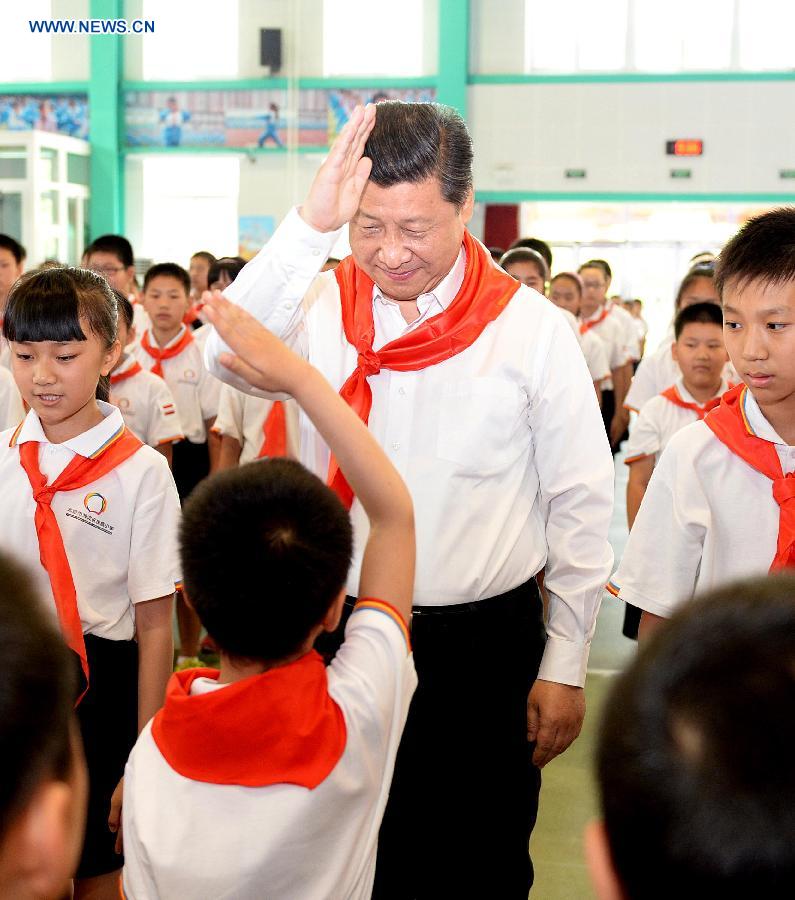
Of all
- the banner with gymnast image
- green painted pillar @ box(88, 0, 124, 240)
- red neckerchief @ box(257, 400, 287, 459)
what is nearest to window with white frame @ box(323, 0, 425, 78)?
the banner with gymnast image

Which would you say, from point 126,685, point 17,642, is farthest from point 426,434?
point 17,642

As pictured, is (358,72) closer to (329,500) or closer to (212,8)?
(212,8)

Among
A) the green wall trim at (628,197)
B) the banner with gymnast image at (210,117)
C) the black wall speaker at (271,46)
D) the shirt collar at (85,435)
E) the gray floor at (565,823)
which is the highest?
the black wall speaker at (271,46)

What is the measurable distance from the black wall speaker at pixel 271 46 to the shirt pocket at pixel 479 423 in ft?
44.0

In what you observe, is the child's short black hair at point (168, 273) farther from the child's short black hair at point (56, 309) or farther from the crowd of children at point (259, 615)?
the child's short black hair at point (56, 309)

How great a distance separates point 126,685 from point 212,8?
1398cm

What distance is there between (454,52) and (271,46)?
246 centimetres

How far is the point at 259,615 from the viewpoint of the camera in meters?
1.37

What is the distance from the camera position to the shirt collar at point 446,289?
2.07 meters

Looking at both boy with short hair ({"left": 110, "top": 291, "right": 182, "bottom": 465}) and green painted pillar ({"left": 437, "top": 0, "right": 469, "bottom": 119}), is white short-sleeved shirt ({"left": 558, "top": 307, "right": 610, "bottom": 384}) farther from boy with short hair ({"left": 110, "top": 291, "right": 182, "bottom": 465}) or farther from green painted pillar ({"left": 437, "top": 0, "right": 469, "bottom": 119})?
green painted pillar ({"left": 437, "top": 0, "right": 469, "bottom": 119})

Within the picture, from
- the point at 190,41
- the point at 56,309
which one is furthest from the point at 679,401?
the point at 190,41

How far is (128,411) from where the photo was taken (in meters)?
4.10

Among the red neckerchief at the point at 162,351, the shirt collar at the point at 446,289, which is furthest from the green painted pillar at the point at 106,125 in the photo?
the shirt collar at the point at 446,289

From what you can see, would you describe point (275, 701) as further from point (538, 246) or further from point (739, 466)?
point (538, 246)
